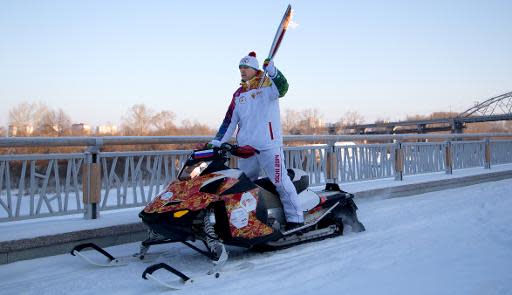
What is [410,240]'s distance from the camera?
4594mm

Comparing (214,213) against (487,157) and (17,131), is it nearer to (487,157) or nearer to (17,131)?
(487,157)

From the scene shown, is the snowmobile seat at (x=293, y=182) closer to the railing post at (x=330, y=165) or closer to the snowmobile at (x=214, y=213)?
the snowmobile at (x=214, y=213)

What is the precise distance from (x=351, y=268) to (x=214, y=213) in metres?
1.15

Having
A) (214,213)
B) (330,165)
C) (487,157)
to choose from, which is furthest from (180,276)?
(487,157)

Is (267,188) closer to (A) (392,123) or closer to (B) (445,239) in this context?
(B) (445,239)

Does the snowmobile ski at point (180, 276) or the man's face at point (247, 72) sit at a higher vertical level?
the man's face at point (247, 72)

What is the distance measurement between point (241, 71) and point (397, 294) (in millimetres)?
2449

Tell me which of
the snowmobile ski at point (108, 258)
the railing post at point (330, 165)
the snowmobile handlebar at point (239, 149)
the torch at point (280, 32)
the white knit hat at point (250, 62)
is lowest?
the snowmobile ski at point (108, 258)

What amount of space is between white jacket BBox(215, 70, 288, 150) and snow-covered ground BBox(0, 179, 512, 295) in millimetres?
1049

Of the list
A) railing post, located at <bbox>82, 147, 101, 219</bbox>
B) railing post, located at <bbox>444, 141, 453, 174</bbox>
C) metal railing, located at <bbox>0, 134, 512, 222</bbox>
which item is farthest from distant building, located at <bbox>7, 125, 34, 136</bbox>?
railing post, located at <bbox>82, 147, 101, 219</bbox>

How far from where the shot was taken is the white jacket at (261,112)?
4.34 m

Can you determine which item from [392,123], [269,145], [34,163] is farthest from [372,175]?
[392,123]

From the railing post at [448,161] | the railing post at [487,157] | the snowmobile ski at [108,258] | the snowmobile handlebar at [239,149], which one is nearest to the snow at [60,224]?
the snowmobile ski at [108,258]

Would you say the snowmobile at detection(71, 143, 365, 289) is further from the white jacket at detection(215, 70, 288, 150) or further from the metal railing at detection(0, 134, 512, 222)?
the metal railing at detection(0, 134, 512, 222)
